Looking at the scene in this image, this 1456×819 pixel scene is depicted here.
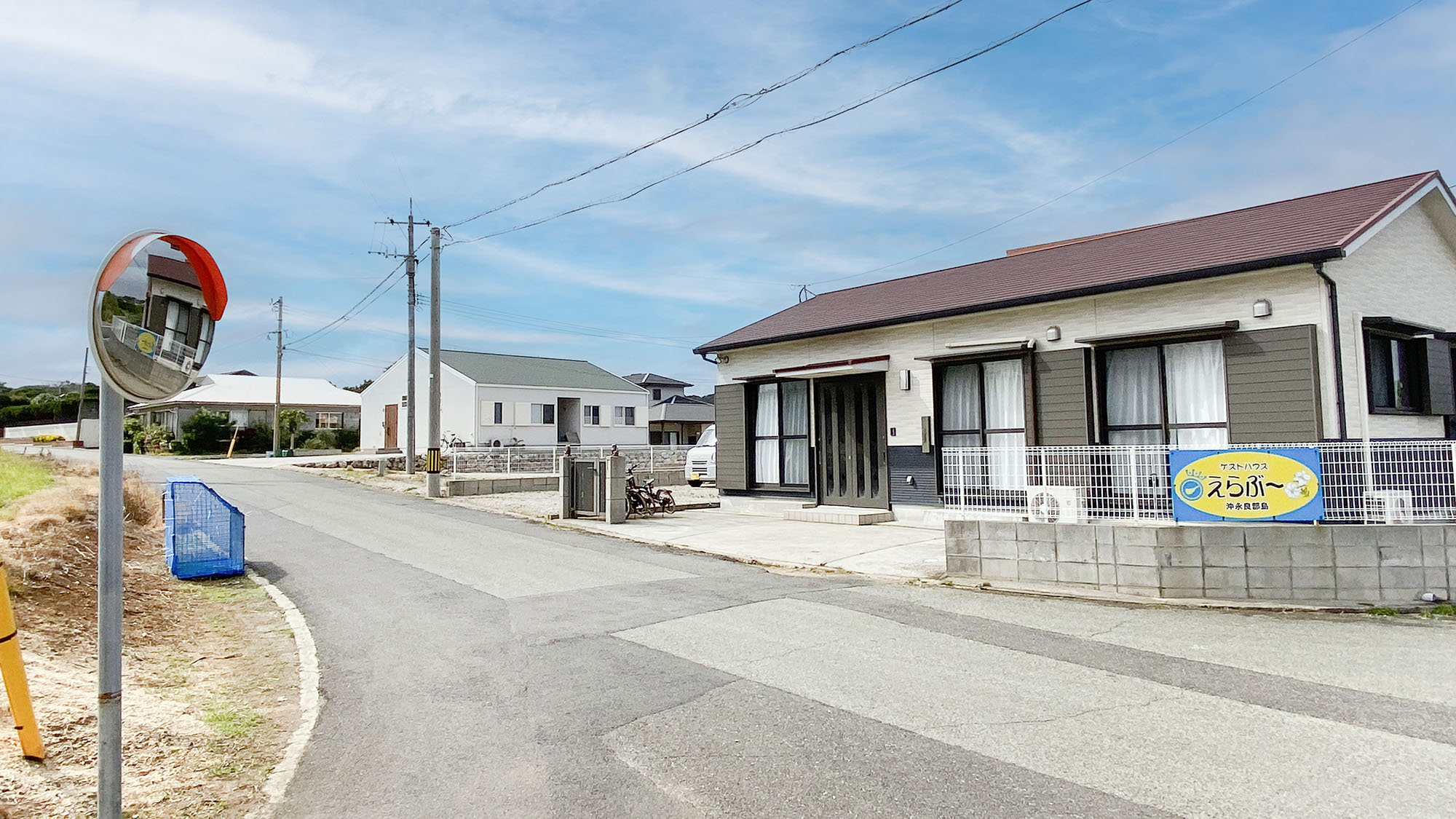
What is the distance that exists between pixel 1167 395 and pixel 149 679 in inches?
490

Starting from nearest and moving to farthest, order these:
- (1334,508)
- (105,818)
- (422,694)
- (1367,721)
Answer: (105,818) → (1367,721) → (422,694) → (1334,508)

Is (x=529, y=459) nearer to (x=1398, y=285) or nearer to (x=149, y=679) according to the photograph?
(x=149, y=679)

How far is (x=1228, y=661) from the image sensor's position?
639 centimetres

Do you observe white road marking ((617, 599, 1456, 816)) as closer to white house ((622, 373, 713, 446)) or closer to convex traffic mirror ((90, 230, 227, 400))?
convex traffic mirror ((90, 230, 227, 400))

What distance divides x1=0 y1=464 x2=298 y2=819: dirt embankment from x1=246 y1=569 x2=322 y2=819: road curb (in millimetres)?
73

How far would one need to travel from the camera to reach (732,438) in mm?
18344

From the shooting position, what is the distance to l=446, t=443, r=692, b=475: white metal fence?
2828 cm

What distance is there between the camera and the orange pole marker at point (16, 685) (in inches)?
154

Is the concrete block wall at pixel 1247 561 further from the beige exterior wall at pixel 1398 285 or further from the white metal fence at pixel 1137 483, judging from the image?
the beige exterior wall at pixel 1398 285

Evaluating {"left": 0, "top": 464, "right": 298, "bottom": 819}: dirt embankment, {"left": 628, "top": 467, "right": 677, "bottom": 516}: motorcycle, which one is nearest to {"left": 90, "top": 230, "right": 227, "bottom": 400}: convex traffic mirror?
{"left": 0, "top": 464, "right": 298, "bottom": 819}: dirt embankment

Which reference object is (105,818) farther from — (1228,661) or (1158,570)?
(1158,570)

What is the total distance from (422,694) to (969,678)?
13.1ft

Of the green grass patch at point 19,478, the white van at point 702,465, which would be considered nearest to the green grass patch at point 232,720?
the green grass patch at point 19,478

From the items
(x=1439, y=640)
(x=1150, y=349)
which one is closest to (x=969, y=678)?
(x=1439, y=640)
